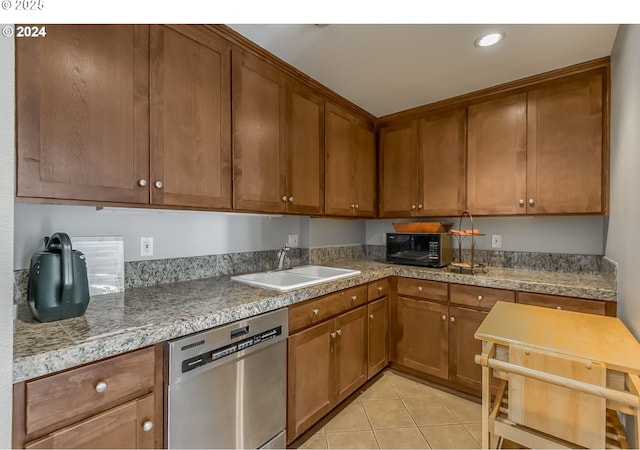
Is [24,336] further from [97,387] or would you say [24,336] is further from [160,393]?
[160,393]

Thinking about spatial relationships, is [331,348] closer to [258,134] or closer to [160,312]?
[160,312]

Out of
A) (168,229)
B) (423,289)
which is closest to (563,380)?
(423,289)

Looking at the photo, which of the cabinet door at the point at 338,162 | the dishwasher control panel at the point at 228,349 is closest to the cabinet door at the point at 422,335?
the cabinet door at the point at 338,162

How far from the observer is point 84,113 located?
1.15m

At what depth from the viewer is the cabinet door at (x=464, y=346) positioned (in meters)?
2.07

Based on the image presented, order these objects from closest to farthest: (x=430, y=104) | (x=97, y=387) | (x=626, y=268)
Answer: (x=97, y=387) → (x=626, y=268) → (x=430, y=104)

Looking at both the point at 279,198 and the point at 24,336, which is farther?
the point at 279,198

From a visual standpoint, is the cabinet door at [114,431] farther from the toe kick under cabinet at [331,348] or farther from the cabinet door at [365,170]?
the cabinet door at [365,170]

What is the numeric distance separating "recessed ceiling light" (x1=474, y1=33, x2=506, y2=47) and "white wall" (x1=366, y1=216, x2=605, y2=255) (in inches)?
55.7

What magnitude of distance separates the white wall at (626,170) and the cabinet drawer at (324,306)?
1.36 m

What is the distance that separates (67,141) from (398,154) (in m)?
2.46

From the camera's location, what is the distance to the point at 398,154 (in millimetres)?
2830

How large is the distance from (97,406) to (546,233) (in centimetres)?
293
